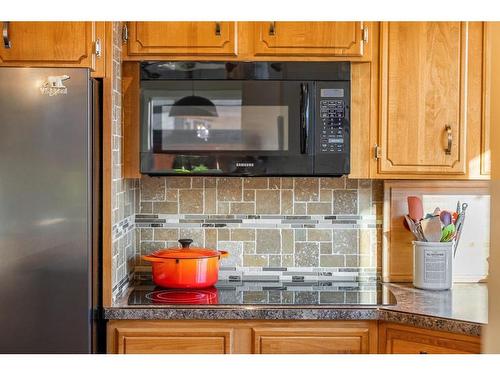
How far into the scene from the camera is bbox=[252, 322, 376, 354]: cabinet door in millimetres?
2318

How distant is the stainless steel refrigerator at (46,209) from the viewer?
7.19ft

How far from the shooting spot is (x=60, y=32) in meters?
2.29

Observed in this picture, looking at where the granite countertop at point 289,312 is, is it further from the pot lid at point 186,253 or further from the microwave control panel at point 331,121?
the microwave control panel at point 331,121

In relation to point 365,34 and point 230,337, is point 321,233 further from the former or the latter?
point 365,34

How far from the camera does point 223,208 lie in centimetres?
289

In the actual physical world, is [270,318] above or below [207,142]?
below

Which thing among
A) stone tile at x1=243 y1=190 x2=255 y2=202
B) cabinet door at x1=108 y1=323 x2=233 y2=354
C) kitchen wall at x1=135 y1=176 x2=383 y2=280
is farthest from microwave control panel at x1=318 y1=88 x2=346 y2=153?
cabinet door at x1=108 y1=323 x2=233 y2=354

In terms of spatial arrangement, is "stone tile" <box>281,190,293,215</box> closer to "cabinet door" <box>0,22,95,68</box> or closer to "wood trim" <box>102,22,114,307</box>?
"wood trim" <box>102,22,114,307</box>

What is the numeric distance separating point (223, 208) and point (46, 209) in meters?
0.89

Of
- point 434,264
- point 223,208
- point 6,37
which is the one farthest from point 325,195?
A: point 6,37
